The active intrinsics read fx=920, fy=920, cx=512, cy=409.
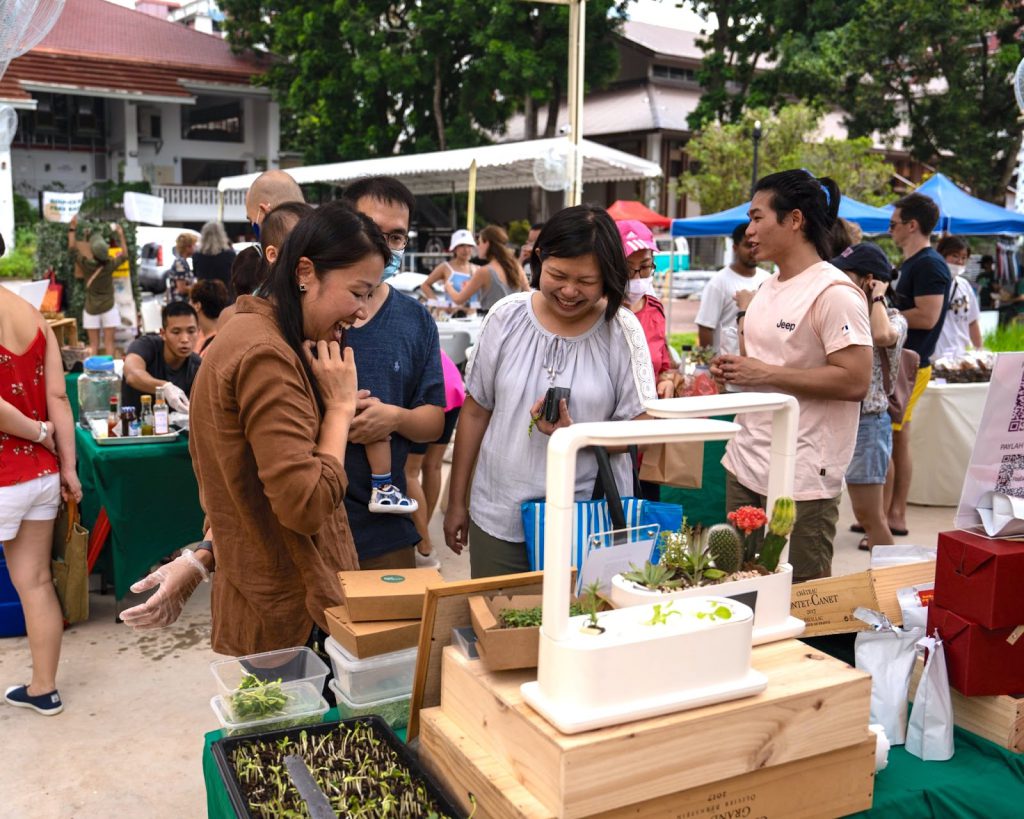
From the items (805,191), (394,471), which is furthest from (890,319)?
(394,471)

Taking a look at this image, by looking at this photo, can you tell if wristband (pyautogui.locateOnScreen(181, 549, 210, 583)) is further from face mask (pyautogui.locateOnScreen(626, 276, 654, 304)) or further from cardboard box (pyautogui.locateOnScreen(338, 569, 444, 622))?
face mask (pyautogui.locateOnScreen(626, 276, 654, 304))

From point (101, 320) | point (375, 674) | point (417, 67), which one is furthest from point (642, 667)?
point (417, 67)

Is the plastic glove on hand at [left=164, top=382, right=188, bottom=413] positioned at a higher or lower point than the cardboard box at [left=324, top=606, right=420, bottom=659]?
higher

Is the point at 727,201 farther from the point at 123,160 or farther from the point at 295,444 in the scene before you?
the point at 295,444

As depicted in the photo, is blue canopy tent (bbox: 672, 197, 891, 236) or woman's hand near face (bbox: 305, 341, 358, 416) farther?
blue canopy tent (bbox: 672, 197, 891, 236)

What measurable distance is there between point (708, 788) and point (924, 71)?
2102 cm

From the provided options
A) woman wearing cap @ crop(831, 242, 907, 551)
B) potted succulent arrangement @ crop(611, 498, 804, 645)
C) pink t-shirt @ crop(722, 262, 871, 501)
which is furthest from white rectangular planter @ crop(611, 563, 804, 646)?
woman wearing cap @ crop(831, 242, 907, 551)

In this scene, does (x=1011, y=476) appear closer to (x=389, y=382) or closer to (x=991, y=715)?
(x=991, y=715)

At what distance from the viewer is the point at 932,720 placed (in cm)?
167

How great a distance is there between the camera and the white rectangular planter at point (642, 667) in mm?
1191

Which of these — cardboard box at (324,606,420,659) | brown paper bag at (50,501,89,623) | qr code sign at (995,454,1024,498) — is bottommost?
brown paper bag at (50,501,89,623)

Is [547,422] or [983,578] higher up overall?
[547,422]

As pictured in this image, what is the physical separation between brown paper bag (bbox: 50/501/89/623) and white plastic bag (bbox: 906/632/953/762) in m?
3.16

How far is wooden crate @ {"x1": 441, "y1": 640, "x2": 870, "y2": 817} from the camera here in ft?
3.87
